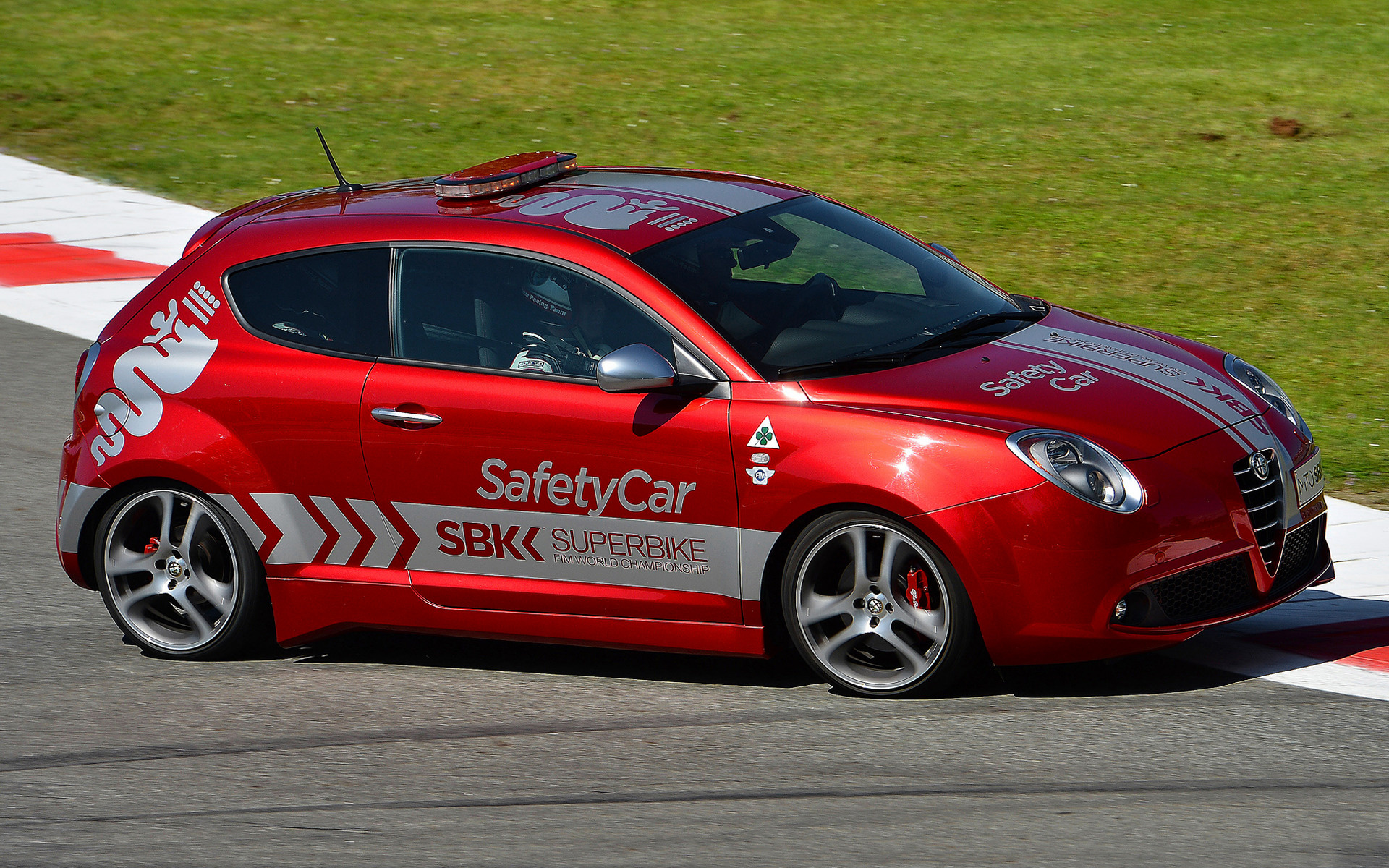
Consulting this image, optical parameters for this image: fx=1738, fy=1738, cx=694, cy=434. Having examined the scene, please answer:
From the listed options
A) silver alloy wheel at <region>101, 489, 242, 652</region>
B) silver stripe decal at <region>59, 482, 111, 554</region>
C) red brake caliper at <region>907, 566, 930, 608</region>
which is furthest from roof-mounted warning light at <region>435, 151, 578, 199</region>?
red brake caliper at <region>907, 566, 930, 608</region>

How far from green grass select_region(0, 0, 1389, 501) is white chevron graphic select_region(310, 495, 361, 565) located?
4.69 m

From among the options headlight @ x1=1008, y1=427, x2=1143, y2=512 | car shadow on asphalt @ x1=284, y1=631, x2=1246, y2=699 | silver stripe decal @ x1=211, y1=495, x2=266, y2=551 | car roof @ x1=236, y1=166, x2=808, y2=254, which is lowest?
car shadow on asphalt @ x1=284, y1=631, x2=1246, y2=699

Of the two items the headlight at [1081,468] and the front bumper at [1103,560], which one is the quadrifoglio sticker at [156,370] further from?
the headlight at [1081,468]

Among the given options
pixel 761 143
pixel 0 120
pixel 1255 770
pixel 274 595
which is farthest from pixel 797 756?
pixel 0 120

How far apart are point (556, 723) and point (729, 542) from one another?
0.85 m

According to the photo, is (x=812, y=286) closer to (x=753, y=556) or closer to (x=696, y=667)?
(x=753, y=556)

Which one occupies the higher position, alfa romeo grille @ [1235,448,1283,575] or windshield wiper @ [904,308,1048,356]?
windshield wiper @ [904,308,1048,356]

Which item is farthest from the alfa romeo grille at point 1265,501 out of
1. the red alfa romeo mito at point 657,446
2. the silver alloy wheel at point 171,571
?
the silver alloy wheel at point 171,571

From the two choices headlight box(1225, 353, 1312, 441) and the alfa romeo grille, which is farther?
headlight box(1225, 353, 1312, 441)

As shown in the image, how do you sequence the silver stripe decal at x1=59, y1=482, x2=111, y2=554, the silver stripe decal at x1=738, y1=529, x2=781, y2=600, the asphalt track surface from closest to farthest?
the asphalt track surface < the silver stripe decal at x1=738, y1=529, x2=781, y2=600 < the silver stripe decal at x1=59, y1=482, x2=111, y2=554

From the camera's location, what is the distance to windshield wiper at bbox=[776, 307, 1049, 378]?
593cm

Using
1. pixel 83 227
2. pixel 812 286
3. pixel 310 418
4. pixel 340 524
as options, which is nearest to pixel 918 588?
pixel 812 286

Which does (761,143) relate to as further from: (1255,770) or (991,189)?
(1255,770)

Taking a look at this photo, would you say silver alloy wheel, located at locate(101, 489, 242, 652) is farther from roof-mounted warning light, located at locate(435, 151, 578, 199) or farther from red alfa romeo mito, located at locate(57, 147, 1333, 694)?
roof-mounted warning light, located at locate(435, 151, 578, 199)
